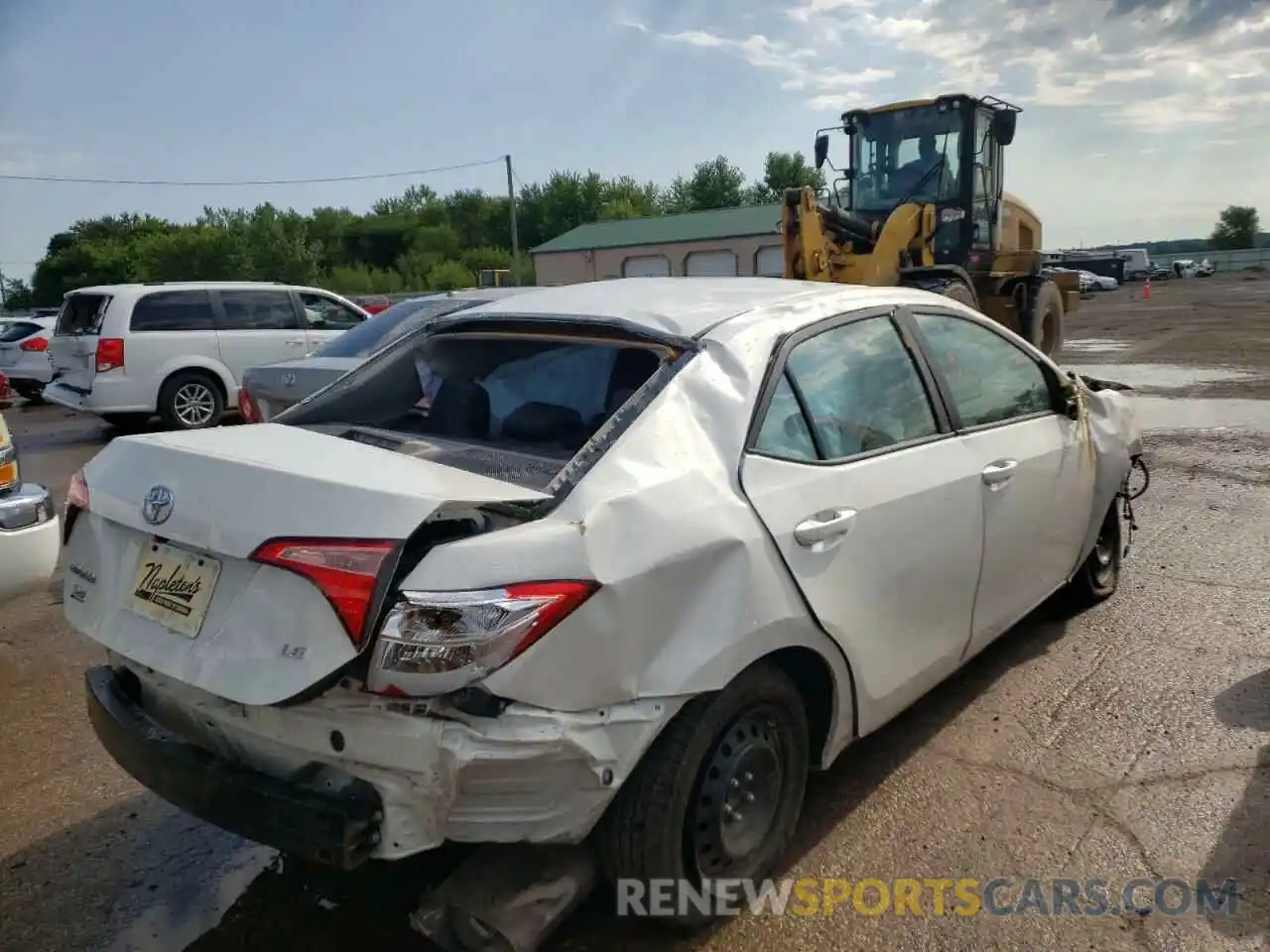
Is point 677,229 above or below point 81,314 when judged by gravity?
above

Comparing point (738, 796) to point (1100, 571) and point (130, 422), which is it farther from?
point (130, 422)

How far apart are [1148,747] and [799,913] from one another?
161 centimetres

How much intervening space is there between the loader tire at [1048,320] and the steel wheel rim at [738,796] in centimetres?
1153

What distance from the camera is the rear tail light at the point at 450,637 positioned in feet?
6.81

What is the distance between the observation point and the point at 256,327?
12547mm

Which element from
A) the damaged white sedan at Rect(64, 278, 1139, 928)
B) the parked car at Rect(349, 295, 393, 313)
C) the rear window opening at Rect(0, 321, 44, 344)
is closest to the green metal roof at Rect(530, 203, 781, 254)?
the parked car at Rect(349, 295, 393, 313)

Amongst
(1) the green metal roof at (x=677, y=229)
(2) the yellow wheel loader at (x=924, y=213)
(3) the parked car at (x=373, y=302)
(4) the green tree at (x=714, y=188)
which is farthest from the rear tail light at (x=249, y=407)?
(4) the green tree at (x=714, y=188)

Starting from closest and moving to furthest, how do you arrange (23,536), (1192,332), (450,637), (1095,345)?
(450,637)
(23,536)
(1095,345)
(1192,332)

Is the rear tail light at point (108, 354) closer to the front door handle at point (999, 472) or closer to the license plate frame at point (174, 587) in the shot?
the license plate frame at point (174, 587)

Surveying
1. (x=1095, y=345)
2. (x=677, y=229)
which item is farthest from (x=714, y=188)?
(x=1095, y=345)

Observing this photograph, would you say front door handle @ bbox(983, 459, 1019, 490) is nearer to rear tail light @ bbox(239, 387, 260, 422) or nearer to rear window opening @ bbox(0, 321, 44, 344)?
rear tail light @ bbox(239, 387, 260, 422)

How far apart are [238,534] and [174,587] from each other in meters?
0.32

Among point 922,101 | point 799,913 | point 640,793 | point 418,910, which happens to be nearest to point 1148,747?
point 799,913

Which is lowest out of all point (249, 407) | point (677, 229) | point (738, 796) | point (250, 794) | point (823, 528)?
point (738, 796)
